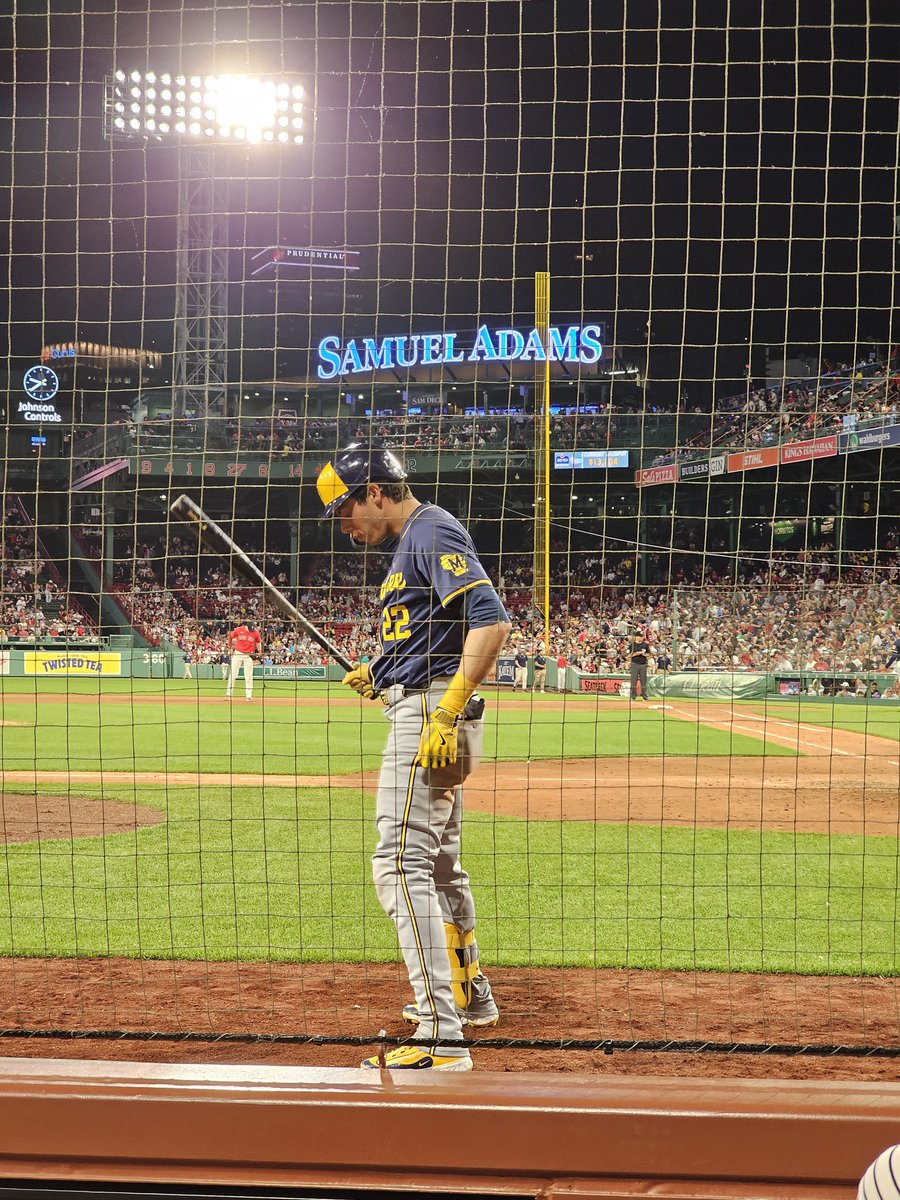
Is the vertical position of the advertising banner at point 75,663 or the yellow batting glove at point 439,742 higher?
the yellow batting glove at point 439,742

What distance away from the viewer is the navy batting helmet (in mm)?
3539

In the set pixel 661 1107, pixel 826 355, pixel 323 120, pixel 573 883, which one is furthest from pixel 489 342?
pixel 661 1107

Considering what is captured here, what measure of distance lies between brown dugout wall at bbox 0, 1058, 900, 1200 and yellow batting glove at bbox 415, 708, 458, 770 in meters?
1.37

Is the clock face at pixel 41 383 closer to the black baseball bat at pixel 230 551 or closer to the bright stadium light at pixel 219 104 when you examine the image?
the bright stadium light at pixel 219 104

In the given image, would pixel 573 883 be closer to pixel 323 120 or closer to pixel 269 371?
pixel 323 120

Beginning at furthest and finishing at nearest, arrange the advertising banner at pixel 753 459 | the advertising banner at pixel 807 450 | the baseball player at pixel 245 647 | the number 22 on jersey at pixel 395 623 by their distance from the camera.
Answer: the advertising banner at pixel 753 459
the baseball player at pixel 245 647
the advertising banner at pixel 807 450
the number 22 on jersey at pixel 395 623

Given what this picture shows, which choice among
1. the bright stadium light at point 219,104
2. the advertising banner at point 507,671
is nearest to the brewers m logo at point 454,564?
the bright stadium light at point 219,104

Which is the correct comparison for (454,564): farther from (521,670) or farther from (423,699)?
(521,670)

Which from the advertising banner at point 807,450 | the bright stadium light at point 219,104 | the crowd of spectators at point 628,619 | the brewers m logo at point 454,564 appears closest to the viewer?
the brewers m logo at point 454,564

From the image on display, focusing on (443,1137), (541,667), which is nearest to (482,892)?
(443,1137)

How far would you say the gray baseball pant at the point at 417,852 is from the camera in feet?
10.5

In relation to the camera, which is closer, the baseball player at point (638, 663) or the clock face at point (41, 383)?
the clock face at point (41, 383)

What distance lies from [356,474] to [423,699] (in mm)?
808

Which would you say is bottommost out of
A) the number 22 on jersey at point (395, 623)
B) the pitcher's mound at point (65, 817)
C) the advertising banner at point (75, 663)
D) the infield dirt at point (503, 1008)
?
the pitcher's mound at point (65, 817)
